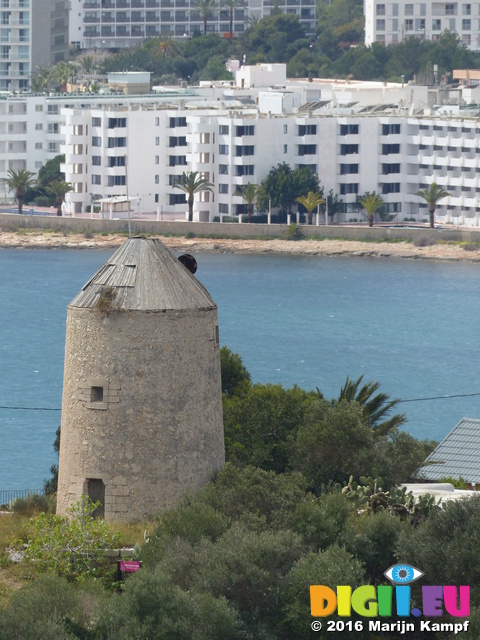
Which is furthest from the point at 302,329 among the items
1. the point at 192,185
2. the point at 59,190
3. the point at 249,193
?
the point at 59,190

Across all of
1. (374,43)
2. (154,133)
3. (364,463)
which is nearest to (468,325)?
(154,133)

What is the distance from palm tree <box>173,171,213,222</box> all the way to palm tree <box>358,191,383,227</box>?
8.65 m

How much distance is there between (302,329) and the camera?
95.4m

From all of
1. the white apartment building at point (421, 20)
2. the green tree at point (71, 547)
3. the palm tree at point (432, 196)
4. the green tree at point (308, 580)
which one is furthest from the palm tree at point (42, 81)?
the green tree at point (308, 580)

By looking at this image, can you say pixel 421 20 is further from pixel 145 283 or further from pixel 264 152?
pixel 145 283

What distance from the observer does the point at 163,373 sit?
24.4 meters

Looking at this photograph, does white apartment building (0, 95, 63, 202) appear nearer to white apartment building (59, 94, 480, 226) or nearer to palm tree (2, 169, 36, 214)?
palm tree (2, 169, 36, 214)

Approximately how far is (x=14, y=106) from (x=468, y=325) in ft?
155

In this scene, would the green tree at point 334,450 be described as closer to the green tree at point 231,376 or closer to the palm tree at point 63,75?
the green tree at point 231,376

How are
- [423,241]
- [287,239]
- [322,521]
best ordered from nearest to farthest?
[322,521], [423,241], [287,239]

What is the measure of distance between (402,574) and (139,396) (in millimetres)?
4536

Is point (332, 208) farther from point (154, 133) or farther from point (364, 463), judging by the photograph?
point (364, 463)

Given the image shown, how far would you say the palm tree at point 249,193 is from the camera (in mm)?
112562

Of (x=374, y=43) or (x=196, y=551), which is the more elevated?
(x=374, y=43)
